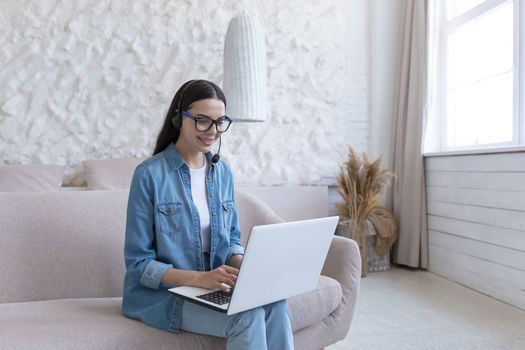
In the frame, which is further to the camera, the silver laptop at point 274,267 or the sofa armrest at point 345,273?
the sofa armrest at point 345,273

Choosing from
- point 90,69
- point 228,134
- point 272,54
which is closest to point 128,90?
point 90,69

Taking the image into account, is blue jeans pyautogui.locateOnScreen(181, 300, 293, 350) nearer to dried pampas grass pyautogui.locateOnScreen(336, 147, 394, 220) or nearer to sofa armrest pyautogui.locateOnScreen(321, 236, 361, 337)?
sofa armrest pyautogui.locateOnScreen(321, 236, 361, 337)

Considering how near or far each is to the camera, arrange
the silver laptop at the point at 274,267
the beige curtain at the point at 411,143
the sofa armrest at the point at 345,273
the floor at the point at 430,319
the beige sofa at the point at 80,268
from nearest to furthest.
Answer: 1. the silver laptop at the point at 274,267
2. the beige sofa at the point at 80,268
3. the sofa armrest at the point at 345,273
4. the floor at the point at 430,319
5. the beige curtain at the point at 411,143

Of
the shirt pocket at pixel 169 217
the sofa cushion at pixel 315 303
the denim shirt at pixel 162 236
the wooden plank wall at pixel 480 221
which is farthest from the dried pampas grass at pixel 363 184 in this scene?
the shirt pocket at pixel 169 217

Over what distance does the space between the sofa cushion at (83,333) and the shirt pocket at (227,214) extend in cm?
40

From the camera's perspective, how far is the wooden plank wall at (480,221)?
2.88 metres

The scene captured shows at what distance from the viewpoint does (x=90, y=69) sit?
3738mm

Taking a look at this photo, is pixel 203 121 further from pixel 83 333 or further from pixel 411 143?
pixel 411 143

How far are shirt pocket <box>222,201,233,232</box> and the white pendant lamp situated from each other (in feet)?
5.52

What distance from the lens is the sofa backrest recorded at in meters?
1.78

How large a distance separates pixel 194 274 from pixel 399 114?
3.14 m

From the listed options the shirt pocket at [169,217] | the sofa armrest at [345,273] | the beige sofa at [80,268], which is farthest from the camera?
the sofa armrest at [345,273]

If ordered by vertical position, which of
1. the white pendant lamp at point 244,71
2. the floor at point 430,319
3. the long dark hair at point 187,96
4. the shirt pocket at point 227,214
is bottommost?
the floor at point 430,319

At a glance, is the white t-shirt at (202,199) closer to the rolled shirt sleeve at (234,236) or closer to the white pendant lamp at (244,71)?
the rolled shirt sleeve at (234,236)
